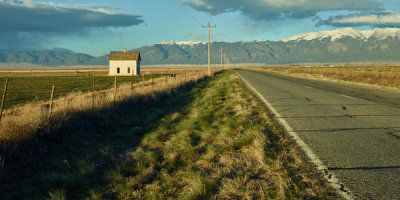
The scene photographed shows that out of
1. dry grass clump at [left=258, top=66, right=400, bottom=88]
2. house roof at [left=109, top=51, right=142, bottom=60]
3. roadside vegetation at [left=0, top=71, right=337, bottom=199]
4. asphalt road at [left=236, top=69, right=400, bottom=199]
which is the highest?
house roof at [left=109, top=51, right=142, bottom=60]

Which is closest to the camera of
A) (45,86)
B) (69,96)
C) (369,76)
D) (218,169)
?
(218,169)

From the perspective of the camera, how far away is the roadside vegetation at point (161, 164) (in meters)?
3.40

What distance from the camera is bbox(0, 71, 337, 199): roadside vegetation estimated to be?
3396 millimetres

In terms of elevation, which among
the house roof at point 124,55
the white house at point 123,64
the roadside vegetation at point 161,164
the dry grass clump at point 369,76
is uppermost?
the house roof at point 124,55

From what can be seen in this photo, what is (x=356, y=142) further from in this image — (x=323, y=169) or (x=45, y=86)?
(x=45, y=86)

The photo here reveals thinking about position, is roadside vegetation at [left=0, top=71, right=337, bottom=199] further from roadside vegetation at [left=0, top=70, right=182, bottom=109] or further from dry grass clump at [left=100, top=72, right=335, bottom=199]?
roadside vegetation at [left=0, top=70, right=182, bottom=109]

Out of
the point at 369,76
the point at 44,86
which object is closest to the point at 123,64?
the point at 44,86

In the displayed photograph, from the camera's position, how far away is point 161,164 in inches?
175

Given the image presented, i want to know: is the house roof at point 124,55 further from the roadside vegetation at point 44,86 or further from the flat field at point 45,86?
the roadside vegetation at point 44,86

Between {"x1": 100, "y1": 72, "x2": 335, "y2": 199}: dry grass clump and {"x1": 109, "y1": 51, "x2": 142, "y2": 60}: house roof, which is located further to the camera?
{"x1": 109, "y1": 51, "x2": 142, "y2": 60}: house roof

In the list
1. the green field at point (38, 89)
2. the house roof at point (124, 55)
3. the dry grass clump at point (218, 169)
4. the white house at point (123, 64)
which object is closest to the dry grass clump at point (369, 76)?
the dry grass clump at point (218, 169)

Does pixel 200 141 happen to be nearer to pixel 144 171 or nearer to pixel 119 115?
pixel 144 171

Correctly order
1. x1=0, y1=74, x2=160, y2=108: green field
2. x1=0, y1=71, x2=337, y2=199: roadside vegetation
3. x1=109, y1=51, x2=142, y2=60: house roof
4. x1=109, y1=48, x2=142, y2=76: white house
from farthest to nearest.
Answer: x1=109, y1=51, x2=142, y2=60: house roof → x1=109, y1=48, x2=142, y2=76: white house → x1=0, y1=74, x2=160, y2=108: green field → x1=0, y1=71, x2=337, y2=199: roadside vegetation

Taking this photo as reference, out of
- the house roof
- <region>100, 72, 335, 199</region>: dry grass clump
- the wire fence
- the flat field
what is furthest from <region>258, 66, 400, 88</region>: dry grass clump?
the house roof
